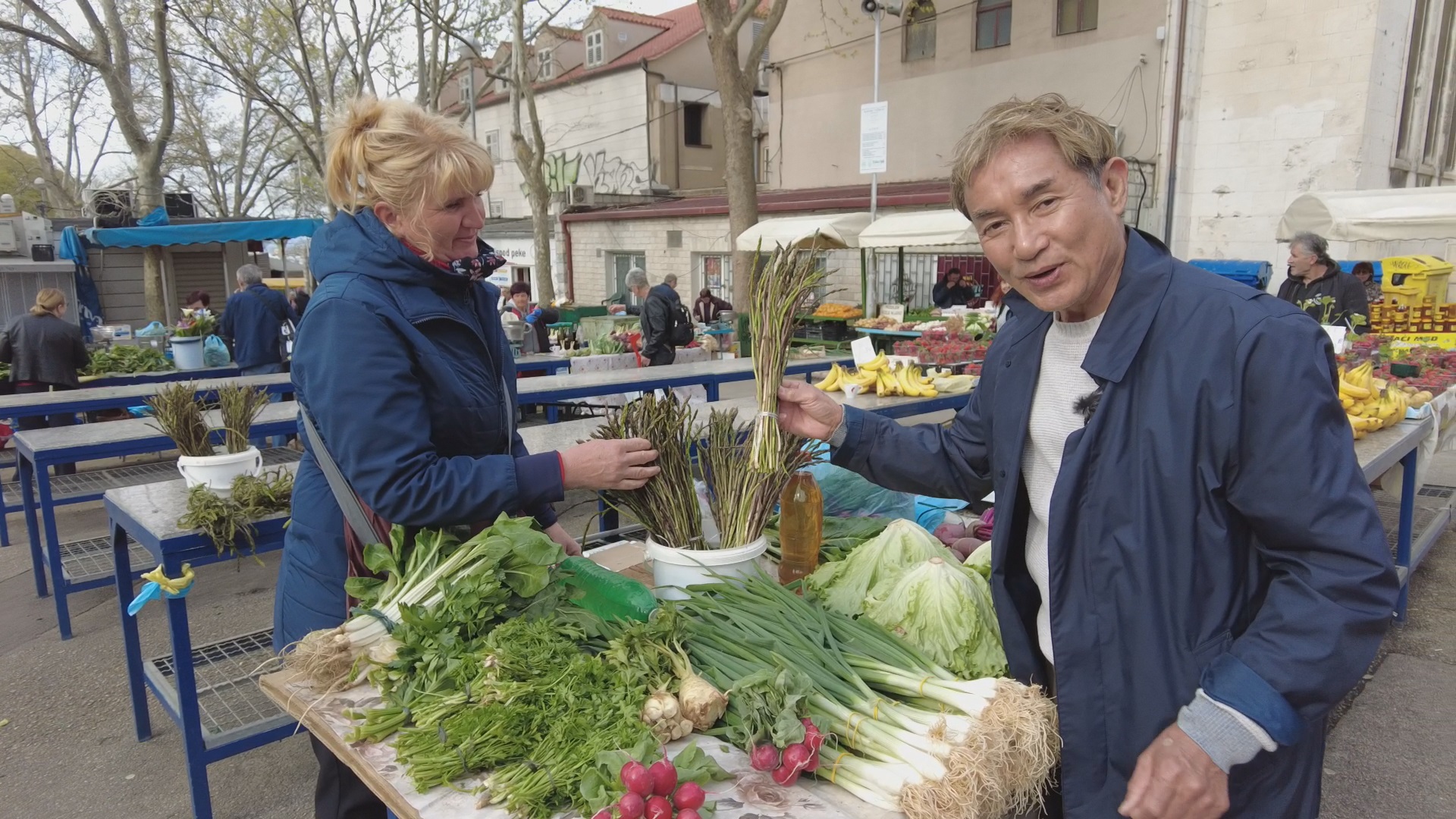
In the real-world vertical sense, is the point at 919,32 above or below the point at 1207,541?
above

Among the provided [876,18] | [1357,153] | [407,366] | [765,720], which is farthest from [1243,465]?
[1357,153]

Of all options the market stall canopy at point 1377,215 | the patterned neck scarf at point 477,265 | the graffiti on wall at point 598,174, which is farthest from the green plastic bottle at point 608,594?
the graffiti on wall at point 598,174

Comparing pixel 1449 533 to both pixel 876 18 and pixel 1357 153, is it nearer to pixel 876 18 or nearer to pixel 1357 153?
pixel 1357 153

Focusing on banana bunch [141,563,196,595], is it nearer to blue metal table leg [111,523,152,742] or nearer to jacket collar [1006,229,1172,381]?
blue metal table leg [111,523,152,742]

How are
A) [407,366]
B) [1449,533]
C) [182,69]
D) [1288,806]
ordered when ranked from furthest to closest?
1. [182,69]
2. [1449,533]
3. [407,366]
4. [1288,806]

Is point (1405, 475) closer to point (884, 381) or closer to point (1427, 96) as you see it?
point (884, 381)

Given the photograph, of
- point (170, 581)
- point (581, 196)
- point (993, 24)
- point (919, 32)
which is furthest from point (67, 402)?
point (581, 196)

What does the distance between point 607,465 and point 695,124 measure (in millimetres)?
26292

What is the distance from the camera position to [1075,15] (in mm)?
15766

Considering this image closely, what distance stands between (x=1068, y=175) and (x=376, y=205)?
137 centimetres

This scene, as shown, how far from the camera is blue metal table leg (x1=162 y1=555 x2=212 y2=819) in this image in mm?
2699

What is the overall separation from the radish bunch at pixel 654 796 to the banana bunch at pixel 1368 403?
418 cm

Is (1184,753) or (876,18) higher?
(876,18)

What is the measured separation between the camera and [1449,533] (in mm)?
5680
